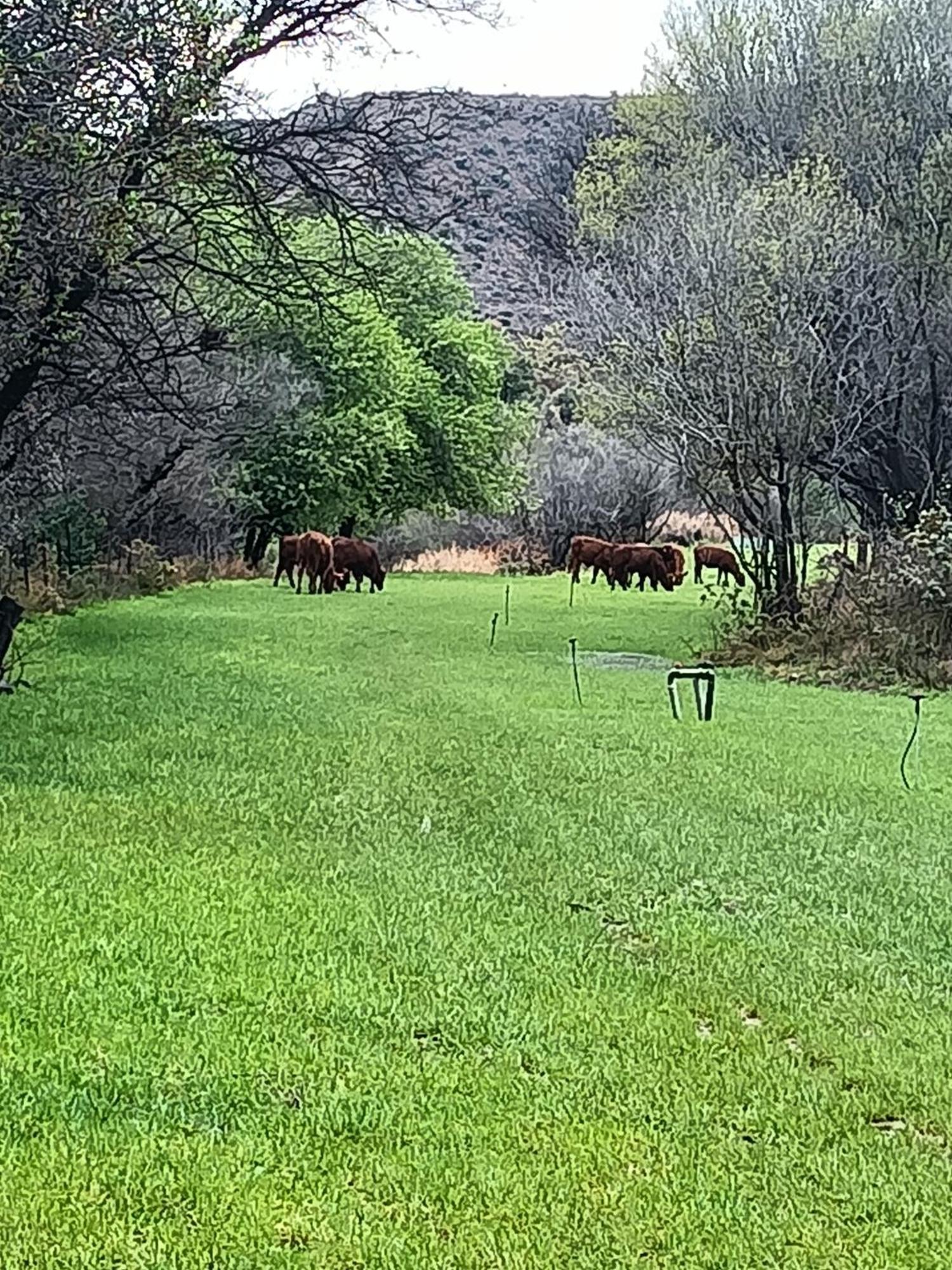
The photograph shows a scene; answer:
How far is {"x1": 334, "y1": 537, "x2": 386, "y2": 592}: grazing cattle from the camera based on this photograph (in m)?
26.5

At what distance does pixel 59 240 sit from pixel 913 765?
214 inches

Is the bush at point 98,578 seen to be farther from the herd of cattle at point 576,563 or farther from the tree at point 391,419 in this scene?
the tree at point 391,419

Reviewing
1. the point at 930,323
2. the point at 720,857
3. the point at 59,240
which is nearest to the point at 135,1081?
the point at 720,857

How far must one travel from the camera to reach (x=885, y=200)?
17.4 m

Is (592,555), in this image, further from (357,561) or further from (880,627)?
(880,627)

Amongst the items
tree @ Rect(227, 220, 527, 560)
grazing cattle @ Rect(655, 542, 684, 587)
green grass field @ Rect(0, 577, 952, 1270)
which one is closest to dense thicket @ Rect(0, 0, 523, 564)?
green grass field @ Rect(0, 577, 952, 1270)

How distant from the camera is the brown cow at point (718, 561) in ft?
93.6

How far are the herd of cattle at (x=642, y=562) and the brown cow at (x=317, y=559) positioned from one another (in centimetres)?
432

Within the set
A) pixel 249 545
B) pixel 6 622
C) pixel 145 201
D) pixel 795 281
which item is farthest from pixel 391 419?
pixel 145 201

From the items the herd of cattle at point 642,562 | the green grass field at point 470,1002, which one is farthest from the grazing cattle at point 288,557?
the green grass field at point 470,1002

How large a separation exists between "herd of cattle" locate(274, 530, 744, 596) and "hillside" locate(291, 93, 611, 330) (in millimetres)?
5313

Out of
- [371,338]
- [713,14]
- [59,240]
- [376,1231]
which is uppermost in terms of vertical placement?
[713,14]

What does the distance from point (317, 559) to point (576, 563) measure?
524 centimetres

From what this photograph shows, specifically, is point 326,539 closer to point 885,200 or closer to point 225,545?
point 225,545
